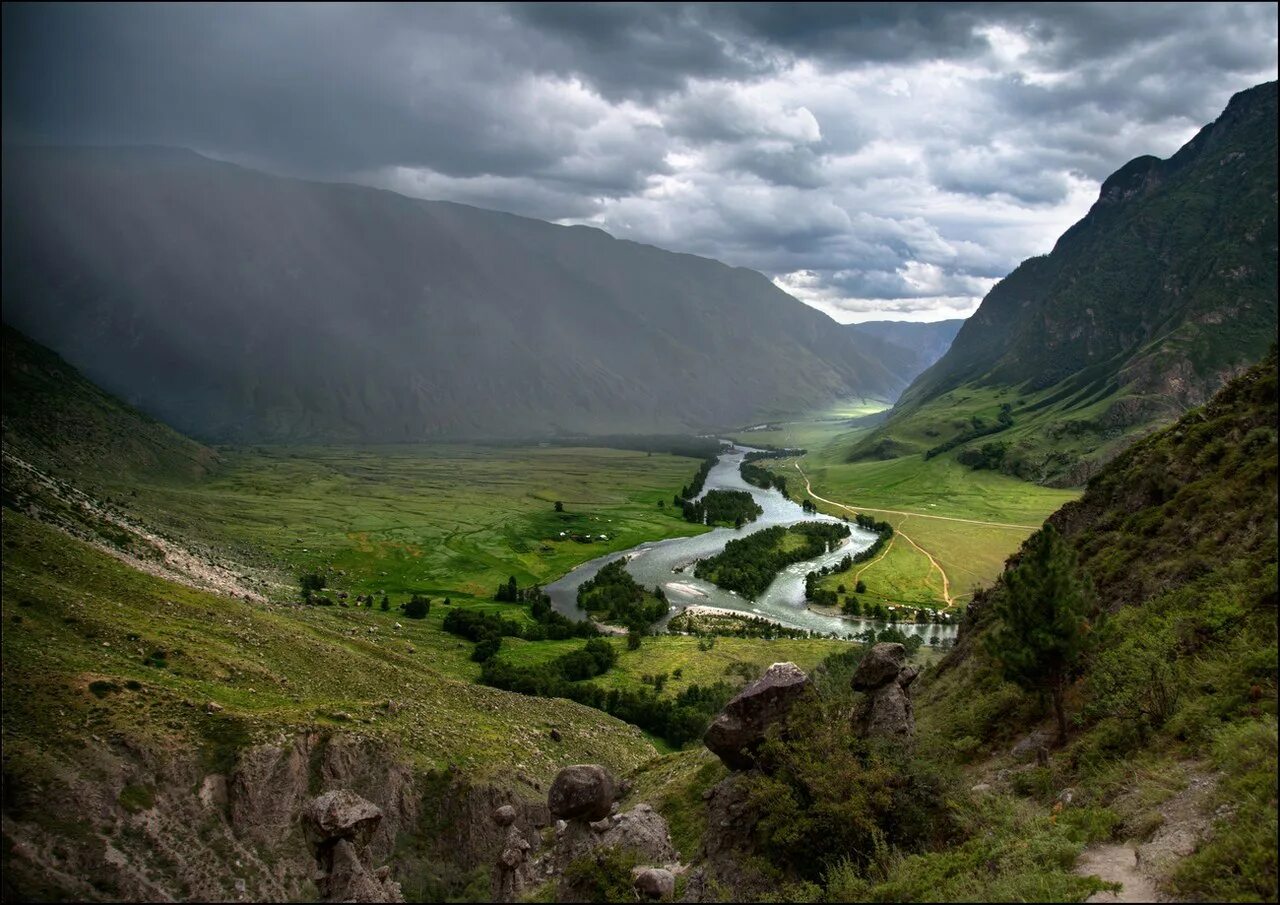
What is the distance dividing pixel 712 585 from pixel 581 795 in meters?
107

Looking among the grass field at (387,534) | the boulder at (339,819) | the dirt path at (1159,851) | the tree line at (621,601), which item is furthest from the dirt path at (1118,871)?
the grass field at (387,534)

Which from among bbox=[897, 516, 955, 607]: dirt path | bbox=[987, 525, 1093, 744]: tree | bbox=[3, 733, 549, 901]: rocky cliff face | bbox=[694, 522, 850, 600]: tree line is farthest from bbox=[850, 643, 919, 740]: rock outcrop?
bbox=[694, 522, 850, 600]: tree line

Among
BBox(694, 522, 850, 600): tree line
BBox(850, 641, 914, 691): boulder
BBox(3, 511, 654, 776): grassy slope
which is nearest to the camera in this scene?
BBox(850, 641, 914, 691): boulder

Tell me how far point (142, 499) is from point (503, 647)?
8251cm

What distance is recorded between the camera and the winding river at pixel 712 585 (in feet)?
386

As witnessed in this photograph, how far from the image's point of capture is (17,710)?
34.0 meters

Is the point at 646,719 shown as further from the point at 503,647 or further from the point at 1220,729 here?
the point at 1220,729

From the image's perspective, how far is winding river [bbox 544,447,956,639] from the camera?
117688mm

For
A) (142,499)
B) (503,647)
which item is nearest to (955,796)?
(503,647)

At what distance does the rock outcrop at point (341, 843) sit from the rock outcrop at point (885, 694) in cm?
Answer: 2383

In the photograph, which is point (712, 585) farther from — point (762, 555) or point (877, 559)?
point (877, 559)

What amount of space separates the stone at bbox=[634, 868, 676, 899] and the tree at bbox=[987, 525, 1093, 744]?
18019 mm

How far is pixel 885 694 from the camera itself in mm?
33438

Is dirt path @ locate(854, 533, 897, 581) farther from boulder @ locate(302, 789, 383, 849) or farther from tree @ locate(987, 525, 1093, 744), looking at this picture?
boulder @ locate(302, 789, 383, 849)
